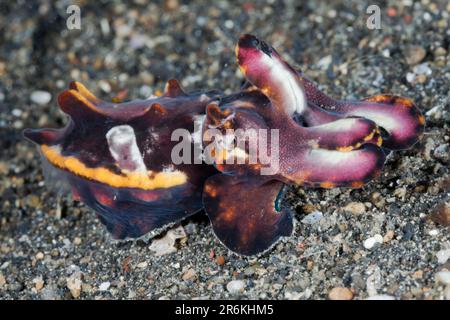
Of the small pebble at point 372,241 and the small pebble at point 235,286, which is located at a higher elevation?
the small pebble at point 372,241

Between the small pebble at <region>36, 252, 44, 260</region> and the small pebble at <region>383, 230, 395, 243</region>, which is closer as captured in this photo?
the small pebble at <region>383, 230, 395, 243</region>

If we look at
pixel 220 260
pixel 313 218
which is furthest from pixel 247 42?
pixel 220 260

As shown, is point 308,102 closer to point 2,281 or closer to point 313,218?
point 313,218

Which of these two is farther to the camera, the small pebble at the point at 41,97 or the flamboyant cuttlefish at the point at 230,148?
the small pebble at the point at 41,97

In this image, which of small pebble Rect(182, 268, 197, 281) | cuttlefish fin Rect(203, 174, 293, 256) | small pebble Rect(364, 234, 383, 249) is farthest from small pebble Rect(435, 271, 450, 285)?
small pebble Rect(182, 268, 197, 281)

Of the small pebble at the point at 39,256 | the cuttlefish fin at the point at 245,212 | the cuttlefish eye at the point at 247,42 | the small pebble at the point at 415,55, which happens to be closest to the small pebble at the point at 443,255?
the cuttlefish fin at the point at 245,212

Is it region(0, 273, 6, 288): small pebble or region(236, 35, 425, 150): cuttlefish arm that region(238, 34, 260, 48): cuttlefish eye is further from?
region(0, 273, 6, 288): small pebble

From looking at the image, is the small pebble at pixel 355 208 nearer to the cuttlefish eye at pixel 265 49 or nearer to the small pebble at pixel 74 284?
the cuttlefish eye at pixel 265 49
